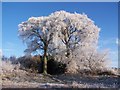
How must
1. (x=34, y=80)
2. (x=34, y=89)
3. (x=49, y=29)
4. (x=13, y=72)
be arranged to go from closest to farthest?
(x=34, y=89) < (x=34, y=80) < (x=13, y=72) < (x=49, y=29)

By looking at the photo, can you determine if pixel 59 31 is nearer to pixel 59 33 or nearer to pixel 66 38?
pixel 59 33

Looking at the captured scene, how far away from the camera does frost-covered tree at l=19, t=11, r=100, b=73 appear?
727 inches

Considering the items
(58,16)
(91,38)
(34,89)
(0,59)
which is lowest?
(34,89)

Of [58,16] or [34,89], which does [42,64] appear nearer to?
[58,16]

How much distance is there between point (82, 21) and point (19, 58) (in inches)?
175

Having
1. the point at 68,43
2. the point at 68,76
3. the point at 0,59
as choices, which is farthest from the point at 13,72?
the point at 68,43

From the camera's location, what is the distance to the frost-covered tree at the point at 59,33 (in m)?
18.5

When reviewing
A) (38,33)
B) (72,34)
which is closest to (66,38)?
(72,34)

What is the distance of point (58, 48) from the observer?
18812 millimetres

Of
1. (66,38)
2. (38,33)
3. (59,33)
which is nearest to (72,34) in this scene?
(66,38)

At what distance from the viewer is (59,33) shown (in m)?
18.8

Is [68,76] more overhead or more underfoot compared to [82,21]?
more underfoot

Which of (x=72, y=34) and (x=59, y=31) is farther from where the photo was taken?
(x=72, y=34)

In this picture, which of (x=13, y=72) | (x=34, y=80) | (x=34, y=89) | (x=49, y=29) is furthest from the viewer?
(x=49, y=29)
